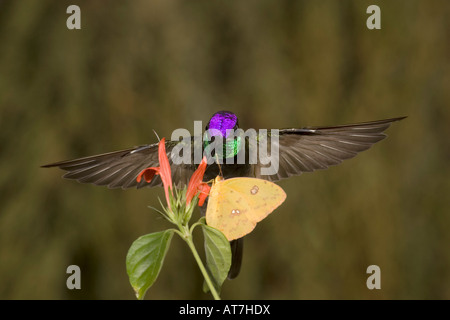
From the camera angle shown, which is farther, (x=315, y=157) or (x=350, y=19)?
(x=350, y=19)

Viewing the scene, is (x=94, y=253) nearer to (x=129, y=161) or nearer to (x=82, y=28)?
(x=82, y=28)

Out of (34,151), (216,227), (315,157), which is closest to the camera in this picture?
(216,227)

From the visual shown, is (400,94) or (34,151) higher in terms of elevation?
(400,94)

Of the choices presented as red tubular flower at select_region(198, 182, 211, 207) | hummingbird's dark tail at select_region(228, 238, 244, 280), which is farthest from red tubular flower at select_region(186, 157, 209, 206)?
hummingbird's dark tail at select_region(228, 238, 244, 280)

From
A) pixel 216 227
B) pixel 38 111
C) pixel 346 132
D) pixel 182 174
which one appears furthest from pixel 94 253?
pixel 216 227

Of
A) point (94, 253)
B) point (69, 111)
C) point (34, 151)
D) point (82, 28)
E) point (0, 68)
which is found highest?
point (82, 28)

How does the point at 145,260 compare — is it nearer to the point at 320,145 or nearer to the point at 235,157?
the point at 235,157

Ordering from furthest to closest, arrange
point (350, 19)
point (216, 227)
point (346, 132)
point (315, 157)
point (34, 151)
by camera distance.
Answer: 1. point (350, 19)
2. point (34, 151)
3. point (315, 157)
4. point (346, 132)
5. point (216, 227)
